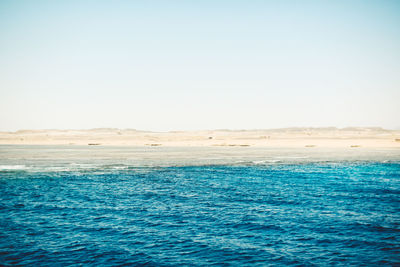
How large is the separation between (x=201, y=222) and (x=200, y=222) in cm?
6

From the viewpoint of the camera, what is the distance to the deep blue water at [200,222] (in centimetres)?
1452

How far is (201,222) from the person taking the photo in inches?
757

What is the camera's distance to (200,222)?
19.2m

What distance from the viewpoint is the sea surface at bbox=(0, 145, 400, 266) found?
47.4ft

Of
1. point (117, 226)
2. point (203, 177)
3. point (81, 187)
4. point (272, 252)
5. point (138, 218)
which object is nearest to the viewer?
point (272, 252)

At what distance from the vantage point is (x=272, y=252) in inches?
581

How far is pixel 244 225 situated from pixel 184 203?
21.2ft

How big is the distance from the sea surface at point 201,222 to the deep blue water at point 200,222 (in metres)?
0.05

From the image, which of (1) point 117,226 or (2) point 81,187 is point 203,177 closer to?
(2) point 81,187

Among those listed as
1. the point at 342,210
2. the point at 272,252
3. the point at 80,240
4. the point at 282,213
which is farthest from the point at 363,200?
the point at 80,240

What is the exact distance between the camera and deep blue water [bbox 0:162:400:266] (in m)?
14.5

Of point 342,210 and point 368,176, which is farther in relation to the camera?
point 368,176

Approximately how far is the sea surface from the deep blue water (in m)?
0.05

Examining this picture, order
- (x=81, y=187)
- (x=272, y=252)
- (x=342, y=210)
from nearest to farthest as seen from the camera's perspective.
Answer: (x=272, y=252) < (x=342, y=210) < (x=81, y=187)
